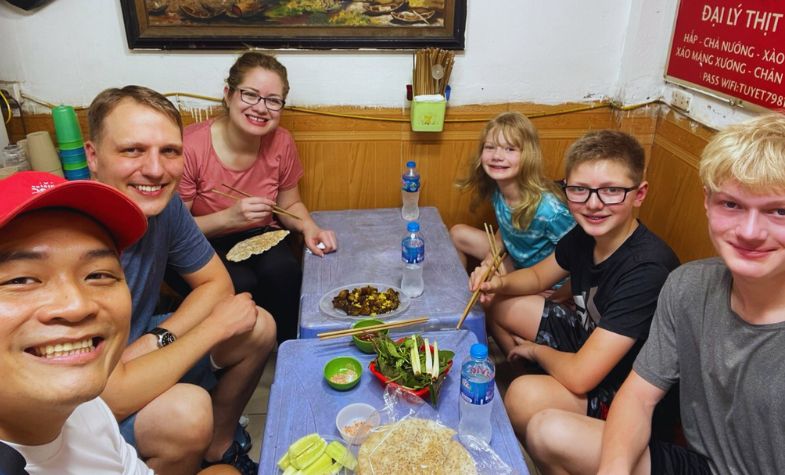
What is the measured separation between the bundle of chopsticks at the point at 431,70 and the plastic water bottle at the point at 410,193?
1.28ft

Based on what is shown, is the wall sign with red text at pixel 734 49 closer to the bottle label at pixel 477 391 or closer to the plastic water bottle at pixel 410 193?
the plastic water bottle at pixel 410 193

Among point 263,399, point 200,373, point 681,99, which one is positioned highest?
point 681,99

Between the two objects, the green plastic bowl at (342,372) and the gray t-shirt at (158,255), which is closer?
the green plastic bowl at (342,372)

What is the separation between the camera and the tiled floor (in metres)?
2.01

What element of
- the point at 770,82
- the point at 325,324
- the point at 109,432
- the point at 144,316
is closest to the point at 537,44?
the point at 770,82

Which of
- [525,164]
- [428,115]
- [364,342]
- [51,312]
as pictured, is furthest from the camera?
[428,115]

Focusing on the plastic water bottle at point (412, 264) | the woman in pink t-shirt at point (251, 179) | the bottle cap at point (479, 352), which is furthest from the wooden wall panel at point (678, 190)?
the woman in pink t-shirt at point (251, 179)

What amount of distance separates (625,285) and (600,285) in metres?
0.14

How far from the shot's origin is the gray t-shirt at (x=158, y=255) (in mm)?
1578

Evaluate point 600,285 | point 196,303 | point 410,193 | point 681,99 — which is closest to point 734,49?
point 681,99

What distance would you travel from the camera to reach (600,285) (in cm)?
168

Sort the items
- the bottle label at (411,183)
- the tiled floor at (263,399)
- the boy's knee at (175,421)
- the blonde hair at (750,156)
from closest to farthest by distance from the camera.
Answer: the blonde hair at (750,156) → the boy's knee at (175,421) → the tiled floor at (263,399) → the bottle label at (411,183)

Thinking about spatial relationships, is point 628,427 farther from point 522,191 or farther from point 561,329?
point 522,191

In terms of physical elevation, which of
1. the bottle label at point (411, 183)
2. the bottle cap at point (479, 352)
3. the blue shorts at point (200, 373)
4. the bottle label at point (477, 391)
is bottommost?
the blue shorts at point (200, 373)
